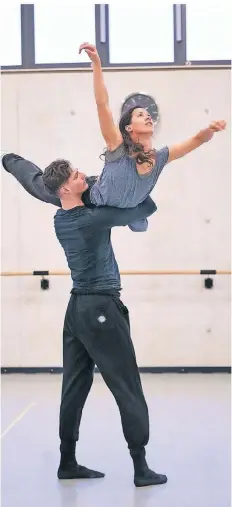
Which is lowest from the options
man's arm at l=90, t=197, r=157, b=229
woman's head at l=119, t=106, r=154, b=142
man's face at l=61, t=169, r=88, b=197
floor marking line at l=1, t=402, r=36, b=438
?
floor marking line at l=1, t=402, r=36, b=438

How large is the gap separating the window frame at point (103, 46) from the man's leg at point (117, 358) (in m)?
3.41

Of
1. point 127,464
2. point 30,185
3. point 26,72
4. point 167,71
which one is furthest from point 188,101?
point 127,464

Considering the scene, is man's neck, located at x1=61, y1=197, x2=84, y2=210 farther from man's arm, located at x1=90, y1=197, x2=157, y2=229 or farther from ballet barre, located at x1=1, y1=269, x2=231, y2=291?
ballet barre, located at x1=1, y1=269, x2=231, y2=291

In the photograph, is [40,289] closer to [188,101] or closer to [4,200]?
[4,200]

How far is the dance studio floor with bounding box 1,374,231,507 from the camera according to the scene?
113 inches

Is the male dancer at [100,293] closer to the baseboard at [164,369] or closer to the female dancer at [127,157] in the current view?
the female dancer at [127,157]

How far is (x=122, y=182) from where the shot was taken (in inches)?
105

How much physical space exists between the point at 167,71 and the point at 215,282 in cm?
188

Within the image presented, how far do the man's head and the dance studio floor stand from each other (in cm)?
133

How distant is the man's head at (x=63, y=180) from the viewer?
2.83m

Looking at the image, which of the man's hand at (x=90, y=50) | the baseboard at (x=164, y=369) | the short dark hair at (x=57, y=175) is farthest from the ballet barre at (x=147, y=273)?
the man's hand at (x=90, y=50)

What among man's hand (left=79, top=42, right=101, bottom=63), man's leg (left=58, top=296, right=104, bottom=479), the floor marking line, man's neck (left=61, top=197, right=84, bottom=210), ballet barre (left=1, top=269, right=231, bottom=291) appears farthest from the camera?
ballet barre (left=1, top=269, right=231, bottom=291)

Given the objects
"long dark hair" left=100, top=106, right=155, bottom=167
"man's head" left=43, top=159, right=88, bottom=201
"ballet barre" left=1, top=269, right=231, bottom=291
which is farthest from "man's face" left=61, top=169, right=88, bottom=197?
"ballet barre" left=1, top=269, right=231, bottom=291

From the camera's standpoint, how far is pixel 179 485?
298cm
